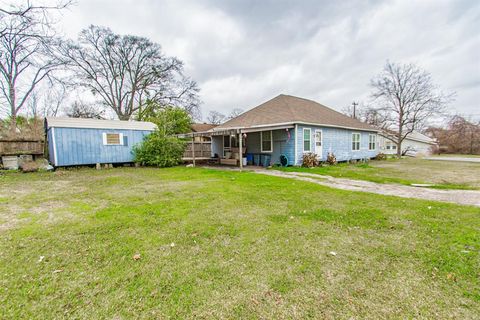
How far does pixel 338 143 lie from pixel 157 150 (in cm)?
1183

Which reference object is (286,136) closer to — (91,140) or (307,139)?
(307,139)

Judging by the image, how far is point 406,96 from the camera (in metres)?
20.1

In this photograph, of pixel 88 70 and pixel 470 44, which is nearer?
pixel 470 44

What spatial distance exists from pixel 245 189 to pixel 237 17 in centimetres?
864

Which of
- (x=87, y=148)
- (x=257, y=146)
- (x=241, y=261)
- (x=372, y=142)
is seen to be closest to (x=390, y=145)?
(x=372, y=142)

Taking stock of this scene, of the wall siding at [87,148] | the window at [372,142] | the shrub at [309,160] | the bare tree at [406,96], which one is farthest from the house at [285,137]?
the bare tree at [406,96]

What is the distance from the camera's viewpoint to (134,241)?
2863mm

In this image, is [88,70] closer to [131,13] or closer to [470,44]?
[131,13]

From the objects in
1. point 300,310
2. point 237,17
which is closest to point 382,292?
point 300,310

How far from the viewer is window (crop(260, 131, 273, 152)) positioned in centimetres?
1250

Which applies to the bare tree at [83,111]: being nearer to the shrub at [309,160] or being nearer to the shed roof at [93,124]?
the shed roof at [93,124]

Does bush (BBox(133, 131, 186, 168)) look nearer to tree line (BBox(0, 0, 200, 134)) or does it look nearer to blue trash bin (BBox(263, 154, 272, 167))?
blue trash bin (BBox(263, 154, 272, 167))

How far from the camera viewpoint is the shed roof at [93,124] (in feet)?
34.2

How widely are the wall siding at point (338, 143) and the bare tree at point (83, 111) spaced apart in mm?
22128
